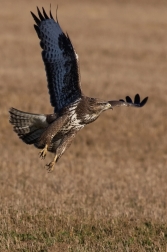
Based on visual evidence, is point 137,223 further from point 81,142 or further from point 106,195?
point 81,142

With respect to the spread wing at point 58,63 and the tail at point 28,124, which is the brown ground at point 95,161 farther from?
the spread wing at point 58,63

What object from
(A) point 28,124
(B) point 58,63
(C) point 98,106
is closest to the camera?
(C) point 98,106

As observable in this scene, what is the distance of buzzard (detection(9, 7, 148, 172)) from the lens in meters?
7.84

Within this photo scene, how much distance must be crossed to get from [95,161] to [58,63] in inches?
164

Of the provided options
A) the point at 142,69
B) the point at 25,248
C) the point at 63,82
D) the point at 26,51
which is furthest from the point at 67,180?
the point at 26,51

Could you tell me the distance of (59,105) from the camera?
8.64m

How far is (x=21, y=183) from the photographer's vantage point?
9656mm

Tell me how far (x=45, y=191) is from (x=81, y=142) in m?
4.75

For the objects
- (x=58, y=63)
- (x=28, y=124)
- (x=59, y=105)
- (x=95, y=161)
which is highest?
(x=58, y=63)

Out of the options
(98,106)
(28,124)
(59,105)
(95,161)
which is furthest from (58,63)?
(95,161)

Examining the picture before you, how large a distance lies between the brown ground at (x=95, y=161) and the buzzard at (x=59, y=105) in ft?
2.80

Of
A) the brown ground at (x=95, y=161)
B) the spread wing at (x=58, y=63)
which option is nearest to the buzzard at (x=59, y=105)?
the spread wing at (x=58, y=63)

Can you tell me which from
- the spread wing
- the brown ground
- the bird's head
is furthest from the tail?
the brown ground

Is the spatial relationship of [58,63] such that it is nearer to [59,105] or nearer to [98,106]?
[59,105]
